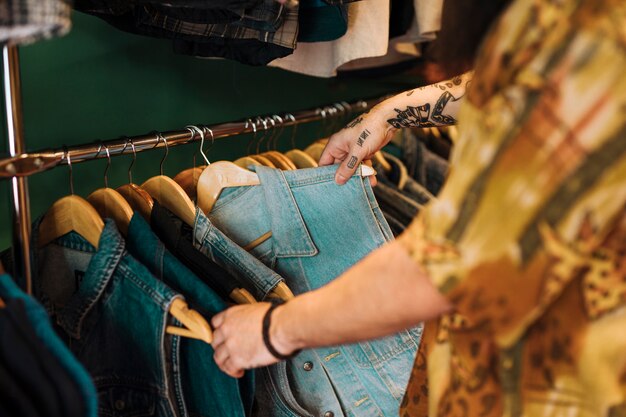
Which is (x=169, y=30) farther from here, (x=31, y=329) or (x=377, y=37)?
(x=31, y=329)

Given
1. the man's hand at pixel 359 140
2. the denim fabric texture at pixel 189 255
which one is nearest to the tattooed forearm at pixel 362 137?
the man's hand at pixel 359 140

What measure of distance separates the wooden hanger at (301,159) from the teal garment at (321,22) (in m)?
0.22

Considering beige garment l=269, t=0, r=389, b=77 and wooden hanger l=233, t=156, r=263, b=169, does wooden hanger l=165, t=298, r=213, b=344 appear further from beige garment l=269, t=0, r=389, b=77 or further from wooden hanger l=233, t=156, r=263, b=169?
beige garment l=269, t=0, r=389, b=77

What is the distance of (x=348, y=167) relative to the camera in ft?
3.69

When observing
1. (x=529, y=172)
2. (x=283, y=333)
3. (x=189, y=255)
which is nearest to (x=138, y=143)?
(x=189, y=255)

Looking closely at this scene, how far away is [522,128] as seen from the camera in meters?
0.53

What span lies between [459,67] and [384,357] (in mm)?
575

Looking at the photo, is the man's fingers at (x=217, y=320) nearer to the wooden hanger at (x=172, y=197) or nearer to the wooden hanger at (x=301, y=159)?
the wooden hanger at (x=172, y=197)

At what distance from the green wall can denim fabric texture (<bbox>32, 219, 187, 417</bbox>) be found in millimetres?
590

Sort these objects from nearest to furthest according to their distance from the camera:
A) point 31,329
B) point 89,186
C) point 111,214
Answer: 1. point 31,329
2. point 111,214
3. point 89,186

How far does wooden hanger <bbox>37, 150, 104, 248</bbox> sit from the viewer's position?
888 millimetres

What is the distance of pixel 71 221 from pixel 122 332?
179mm

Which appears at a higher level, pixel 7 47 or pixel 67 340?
pixel 7 47

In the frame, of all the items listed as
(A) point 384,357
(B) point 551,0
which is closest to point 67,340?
(A) point 384,357
